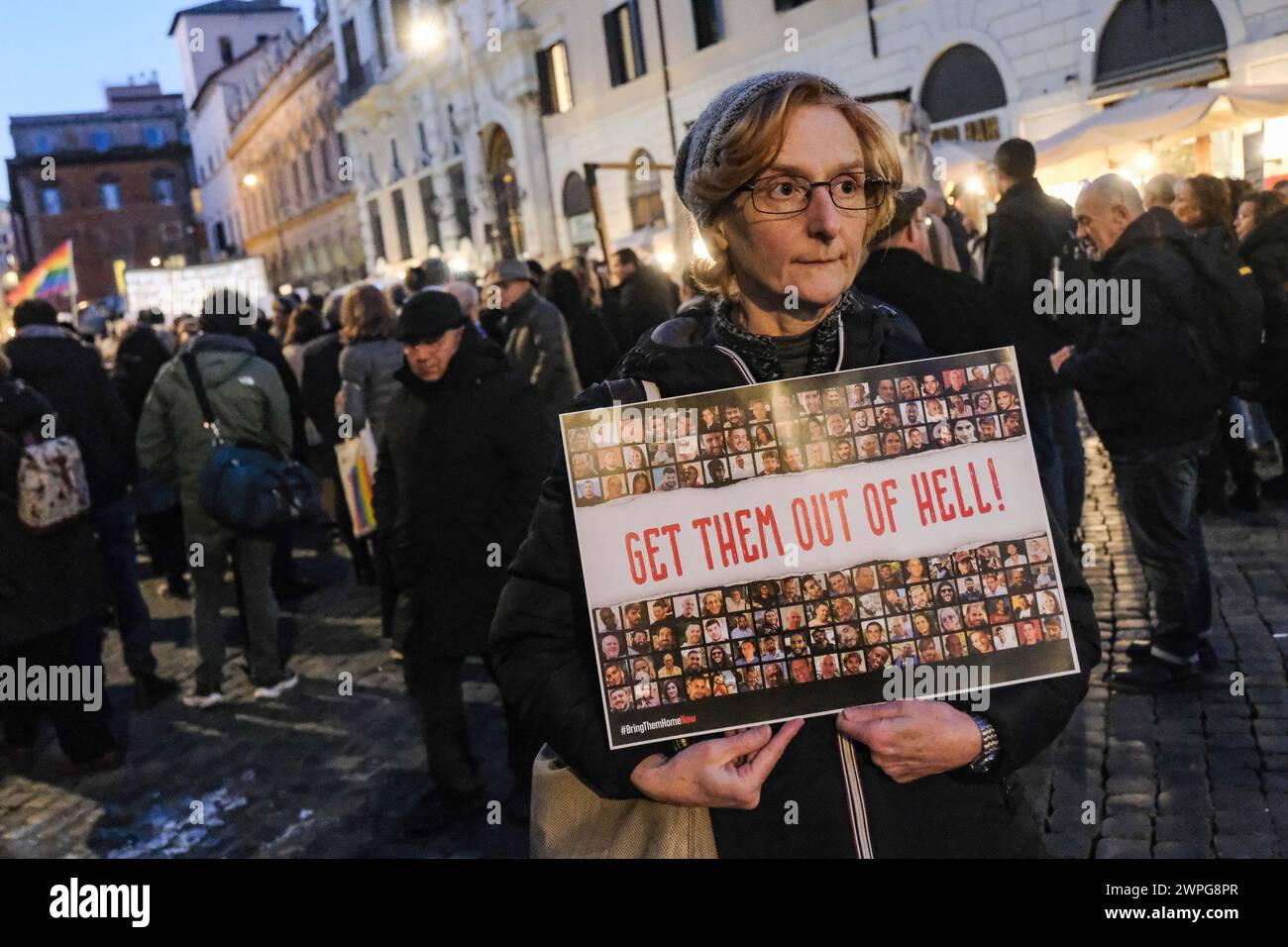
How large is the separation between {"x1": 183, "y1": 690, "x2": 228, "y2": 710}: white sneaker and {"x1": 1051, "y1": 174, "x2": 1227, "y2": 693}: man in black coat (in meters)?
4.78

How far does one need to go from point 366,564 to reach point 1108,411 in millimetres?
5712

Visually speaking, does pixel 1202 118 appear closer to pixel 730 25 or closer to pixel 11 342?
pixel 11 342

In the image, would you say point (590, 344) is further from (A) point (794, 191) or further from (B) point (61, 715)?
(A) point (794, 191)

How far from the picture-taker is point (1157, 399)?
15.2 feet

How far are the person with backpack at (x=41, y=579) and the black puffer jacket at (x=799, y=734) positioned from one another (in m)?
4.43

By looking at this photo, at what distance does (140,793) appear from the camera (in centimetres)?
544

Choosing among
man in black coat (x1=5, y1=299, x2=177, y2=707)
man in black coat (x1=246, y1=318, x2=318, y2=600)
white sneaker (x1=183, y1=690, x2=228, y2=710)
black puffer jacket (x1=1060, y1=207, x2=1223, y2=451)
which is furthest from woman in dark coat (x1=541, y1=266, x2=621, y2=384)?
black puffer jacket (x1=1060, y1=207, x2=1223, y2=451)

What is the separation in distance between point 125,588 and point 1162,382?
570cm

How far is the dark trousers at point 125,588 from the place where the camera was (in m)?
6.77

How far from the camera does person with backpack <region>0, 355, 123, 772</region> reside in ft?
17.3

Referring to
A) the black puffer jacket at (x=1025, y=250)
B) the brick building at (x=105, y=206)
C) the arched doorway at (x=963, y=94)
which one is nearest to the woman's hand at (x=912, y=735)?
the black puffer jacket at (x=1025, y=250)

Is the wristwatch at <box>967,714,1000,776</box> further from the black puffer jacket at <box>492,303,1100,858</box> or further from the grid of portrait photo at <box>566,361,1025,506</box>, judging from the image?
the grid of portrait photo at <box>566,361,1025,506</box>

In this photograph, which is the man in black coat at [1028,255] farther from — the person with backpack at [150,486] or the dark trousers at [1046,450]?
the person with backpack at [150,486]

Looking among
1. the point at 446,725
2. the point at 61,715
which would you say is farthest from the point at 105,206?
the point at 446,725
